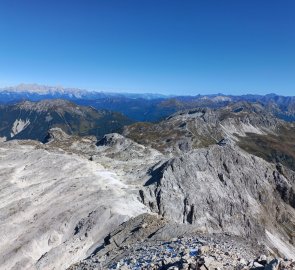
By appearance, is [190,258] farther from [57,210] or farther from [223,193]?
[223,193]

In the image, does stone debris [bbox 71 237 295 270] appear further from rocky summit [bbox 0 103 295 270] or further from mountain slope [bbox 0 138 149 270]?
mountain slope [bbox 0 138 149 270]

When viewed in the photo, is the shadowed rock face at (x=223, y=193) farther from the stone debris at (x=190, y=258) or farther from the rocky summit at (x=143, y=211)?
the stone debris at (x=190, y=258)

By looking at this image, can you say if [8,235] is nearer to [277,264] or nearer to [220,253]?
Result: [220,253]

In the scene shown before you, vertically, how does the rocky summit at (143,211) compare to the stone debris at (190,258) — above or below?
below

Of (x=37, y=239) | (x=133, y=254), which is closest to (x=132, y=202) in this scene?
(x=37, y=239)

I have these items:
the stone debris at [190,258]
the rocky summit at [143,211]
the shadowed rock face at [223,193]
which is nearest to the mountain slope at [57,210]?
the rocky summit at [143,211]

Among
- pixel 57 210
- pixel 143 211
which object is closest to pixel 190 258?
pixel 143 211

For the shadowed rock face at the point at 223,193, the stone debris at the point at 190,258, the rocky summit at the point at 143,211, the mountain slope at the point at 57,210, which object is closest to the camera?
the stone debris at the point at 190,258
